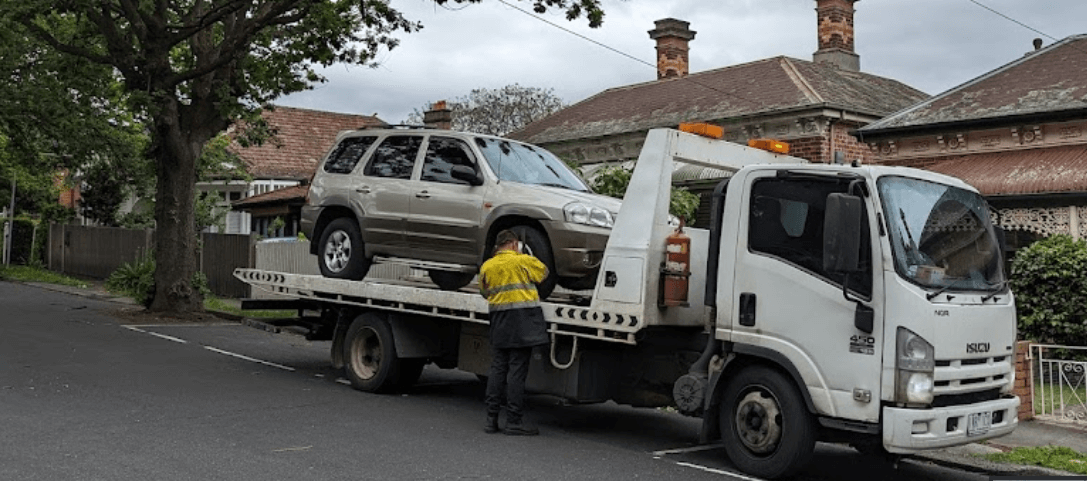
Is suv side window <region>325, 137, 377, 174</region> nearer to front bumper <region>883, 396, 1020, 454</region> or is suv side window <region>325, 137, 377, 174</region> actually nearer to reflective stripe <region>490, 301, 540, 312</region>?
reflective stripe <region>490, 301, 540, 312</region>

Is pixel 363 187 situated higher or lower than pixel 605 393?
higher

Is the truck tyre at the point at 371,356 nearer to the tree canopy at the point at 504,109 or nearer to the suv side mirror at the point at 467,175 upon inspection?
the suv side mirror at the point at 467,175

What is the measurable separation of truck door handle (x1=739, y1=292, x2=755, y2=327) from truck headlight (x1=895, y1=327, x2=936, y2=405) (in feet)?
3.67

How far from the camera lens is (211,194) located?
100.0 feet

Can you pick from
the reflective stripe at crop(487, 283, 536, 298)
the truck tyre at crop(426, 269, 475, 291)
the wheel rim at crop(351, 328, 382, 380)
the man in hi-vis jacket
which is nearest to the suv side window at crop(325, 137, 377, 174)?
the truck tyre at crop(426, 269, 475, 291)

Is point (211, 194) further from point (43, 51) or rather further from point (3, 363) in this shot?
point (3, 363)

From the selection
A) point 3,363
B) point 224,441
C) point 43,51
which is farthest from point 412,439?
point 43,51

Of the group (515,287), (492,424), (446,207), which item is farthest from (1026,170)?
(492,424)

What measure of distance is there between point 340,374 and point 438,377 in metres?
1.21

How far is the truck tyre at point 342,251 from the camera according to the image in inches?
428

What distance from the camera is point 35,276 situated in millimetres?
30625

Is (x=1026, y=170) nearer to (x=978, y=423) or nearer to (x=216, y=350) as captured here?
(x=978, y=423)

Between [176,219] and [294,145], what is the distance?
17436 mm

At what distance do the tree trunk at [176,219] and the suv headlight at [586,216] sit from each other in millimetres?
11343
